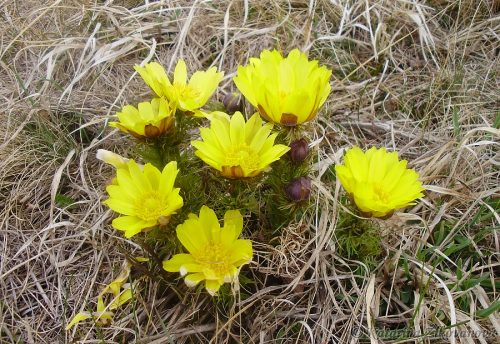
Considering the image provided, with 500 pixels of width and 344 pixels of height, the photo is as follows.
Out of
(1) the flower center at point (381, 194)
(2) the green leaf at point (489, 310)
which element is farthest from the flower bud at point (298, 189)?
(2) the green leaf at point (489, 310)

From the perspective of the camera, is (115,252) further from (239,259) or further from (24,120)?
(24,120)

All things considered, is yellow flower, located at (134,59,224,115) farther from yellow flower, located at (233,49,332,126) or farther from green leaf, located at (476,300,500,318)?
green leaf, located at (476,300,500,318)

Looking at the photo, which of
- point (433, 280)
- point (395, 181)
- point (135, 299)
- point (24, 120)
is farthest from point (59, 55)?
point (433, 280)

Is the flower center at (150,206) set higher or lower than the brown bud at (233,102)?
lower

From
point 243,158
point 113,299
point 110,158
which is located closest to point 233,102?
point 243,158

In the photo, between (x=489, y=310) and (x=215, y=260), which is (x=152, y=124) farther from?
(x=489, y=310)

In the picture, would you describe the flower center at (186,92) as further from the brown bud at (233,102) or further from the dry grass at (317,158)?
the dry grass at (317,158)
